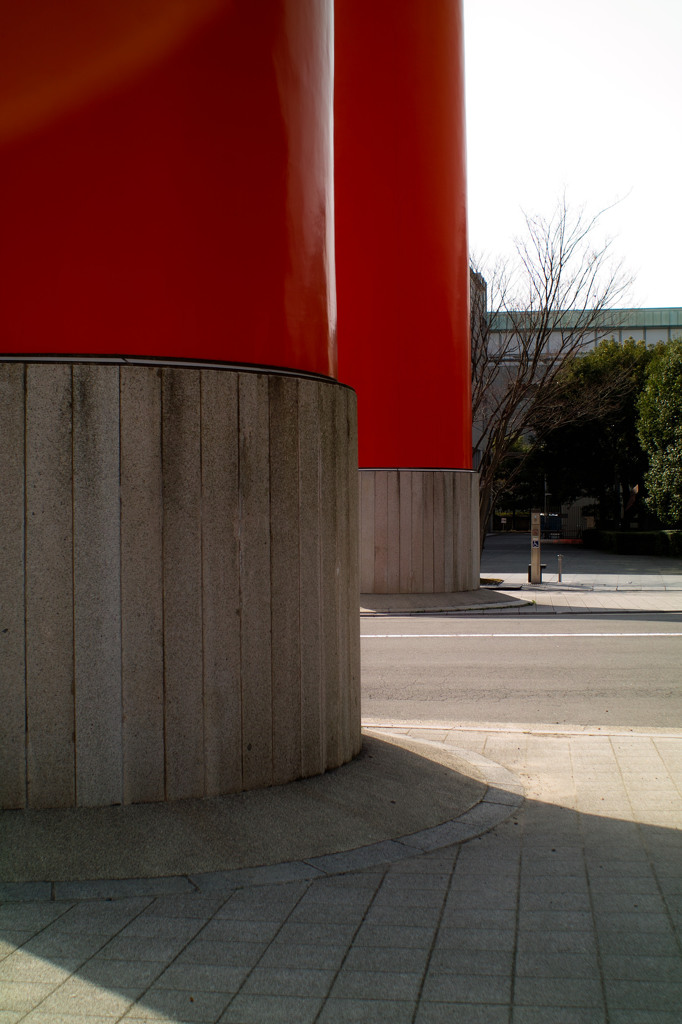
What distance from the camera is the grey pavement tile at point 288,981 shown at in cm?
360

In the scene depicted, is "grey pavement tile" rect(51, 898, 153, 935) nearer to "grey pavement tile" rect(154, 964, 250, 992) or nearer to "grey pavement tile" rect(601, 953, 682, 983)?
"grey pavement tile" rect(154, 964, 250, 992)

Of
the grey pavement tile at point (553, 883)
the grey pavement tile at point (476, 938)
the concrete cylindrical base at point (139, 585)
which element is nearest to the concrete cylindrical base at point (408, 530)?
the concrete cylindrical base at point (139, 585)

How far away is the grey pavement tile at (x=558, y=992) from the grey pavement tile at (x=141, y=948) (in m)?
1.43

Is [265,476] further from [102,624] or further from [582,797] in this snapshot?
[582,797]

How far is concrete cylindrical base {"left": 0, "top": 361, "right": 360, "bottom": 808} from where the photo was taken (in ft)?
16.9

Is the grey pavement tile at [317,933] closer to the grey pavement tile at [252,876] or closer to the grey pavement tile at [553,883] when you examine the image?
the grey pavement tile at [252,876]

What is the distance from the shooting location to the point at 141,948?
3957mm

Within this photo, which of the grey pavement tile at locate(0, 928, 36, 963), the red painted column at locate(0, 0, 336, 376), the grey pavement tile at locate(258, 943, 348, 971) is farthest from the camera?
the red painted column at locate(0, 0, 336, 376)

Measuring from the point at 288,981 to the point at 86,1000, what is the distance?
30.4 inches

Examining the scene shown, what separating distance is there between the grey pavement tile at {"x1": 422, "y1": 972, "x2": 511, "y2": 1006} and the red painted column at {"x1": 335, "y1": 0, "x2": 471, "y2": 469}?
15.0 meters

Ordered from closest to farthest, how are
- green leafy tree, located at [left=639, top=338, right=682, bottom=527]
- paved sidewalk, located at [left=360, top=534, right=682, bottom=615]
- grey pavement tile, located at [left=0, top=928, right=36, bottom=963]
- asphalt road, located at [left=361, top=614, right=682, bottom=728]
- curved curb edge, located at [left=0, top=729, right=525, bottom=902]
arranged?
grey pavement tile, located at [left=0, top=928, right=36, bottom=963] → curved curb edge, located at [left=0, top=729, right=525, bottom=902] → asphalt road, located at [left=361, top=614, right=682, bottom=728] → paved sidewalk, located at [left=360, top=534, right=682, bottom=615] → green leafy tree, located at [left=639, top=338, right=682, bottom=527]

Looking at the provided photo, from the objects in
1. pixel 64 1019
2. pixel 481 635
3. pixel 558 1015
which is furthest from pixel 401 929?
pixel 481 635

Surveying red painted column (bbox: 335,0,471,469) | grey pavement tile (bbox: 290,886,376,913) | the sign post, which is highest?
red painted column (bbox: 335,0,471,469)

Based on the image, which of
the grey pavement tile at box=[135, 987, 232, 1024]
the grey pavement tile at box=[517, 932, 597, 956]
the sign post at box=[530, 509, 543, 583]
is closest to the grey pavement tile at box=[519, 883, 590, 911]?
the grey pavement tile at box=[517, 932, 597, 956]
